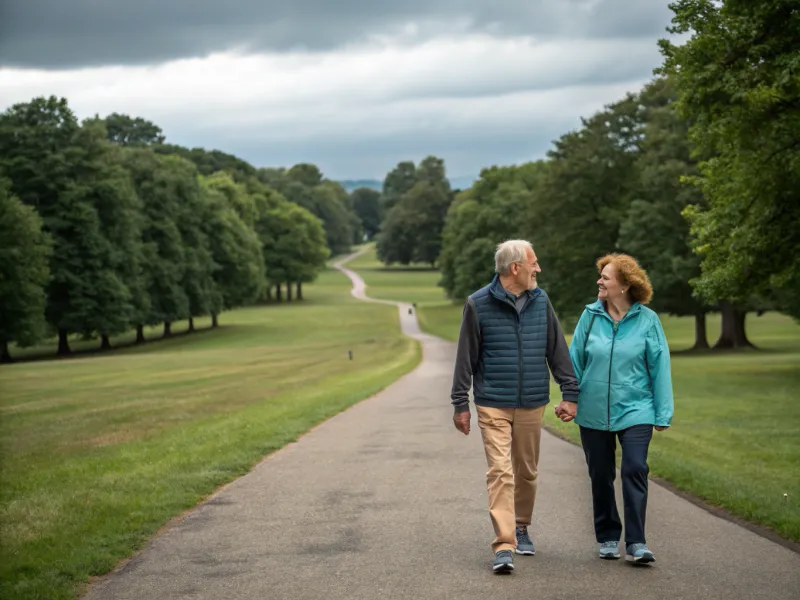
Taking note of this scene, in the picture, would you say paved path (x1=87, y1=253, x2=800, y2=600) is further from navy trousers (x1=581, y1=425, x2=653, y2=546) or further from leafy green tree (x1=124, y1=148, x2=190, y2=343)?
leafy green tree (x1=124, y1=148, x2=190, y2=343)

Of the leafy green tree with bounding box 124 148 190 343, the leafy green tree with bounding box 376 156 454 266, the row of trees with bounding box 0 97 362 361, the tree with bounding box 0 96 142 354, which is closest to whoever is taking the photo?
the row of trees with bounding box 0 97 362 361

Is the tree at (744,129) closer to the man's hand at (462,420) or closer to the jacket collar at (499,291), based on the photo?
the jacket collar at (499,291)

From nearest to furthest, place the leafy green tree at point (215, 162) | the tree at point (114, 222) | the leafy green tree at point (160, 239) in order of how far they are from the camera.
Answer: the tree at point (114, 222) < the leafy green tree at point (160, 239) < the leafy green tree at point (215, 162)

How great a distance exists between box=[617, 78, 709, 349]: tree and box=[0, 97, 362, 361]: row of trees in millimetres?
26993

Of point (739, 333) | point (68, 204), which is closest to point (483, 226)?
point (739, 333)

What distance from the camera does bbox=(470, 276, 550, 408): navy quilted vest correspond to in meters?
7.44

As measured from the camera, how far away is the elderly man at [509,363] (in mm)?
7398

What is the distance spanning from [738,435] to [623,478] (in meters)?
11.0

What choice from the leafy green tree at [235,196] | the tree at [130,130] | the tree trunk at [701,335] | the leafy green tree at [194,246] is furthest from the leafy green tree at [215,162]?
the tree trunk at [701,335]

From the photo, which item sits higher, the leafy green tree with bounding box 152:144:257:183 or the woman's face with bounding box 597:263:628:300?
the leafy green tree with bounding box 152:144:257:183

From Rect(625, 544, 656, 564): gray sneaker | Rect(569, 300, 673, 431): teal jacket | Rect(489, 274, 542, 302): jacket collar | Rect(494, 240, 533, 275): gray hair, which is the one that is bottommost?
Rect(625, 544, 656, 564): gray sneaker

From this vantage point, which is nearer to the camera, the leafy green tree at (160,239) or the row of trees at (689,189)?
the row of trees at (689,189)

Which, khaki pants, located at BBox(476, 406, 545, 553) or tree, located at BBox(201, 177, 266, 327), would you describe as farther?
tree, located at BBox(201, 177, 266, 327)

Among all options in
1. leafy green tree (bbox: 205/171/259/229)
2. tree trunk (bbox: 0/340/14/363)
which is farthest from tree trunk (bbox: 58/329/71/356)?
leafy green tree (bbox: 205/171/259/229)
